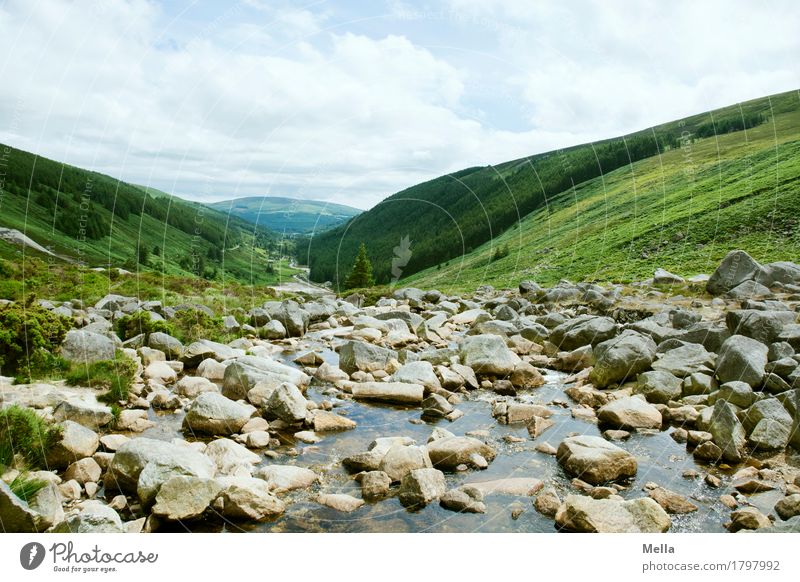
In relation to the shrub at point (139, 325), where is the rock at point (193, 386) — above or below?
below

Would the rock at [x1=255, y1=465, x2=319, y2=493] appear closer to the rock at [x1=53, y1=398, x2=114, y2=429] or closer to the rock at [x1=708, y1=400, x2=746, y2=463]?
the rock at [x1=53, y1=398, x2=114, y2=429]

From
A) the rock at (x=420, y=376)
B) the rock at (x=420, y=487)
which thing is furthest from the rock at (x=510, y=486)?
the rock at (x=420, y=376)

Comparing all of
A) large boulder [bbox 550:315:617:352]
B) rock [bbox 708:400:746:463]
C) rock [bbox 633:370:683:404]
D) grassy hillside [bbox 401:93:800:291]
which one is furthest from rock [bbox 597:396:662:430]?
grassy hillside [bbox 401:93:800:291]

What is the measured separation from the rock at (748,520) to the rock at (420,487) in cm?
492

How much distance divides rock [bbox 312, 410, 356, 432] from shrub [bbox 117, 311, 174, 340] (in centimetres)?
1070

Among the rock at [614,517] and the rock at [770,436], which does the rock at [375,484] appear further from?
the rock at [770,436]

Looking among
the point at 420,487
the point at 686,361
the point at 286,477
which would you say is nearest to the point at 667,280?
the point at 686,361

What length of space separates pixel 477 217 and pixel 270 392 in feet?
474

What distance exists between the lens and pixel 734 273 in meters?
32.9

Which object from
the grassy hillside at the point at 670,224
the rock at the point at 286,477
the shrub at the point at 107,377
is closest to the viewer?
the rock at the point at 286,477

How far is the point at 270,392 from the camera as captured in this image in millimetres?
16047

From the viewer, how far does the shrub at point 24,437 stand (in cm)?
1010

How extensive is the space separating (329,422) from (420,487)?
5.07 m
